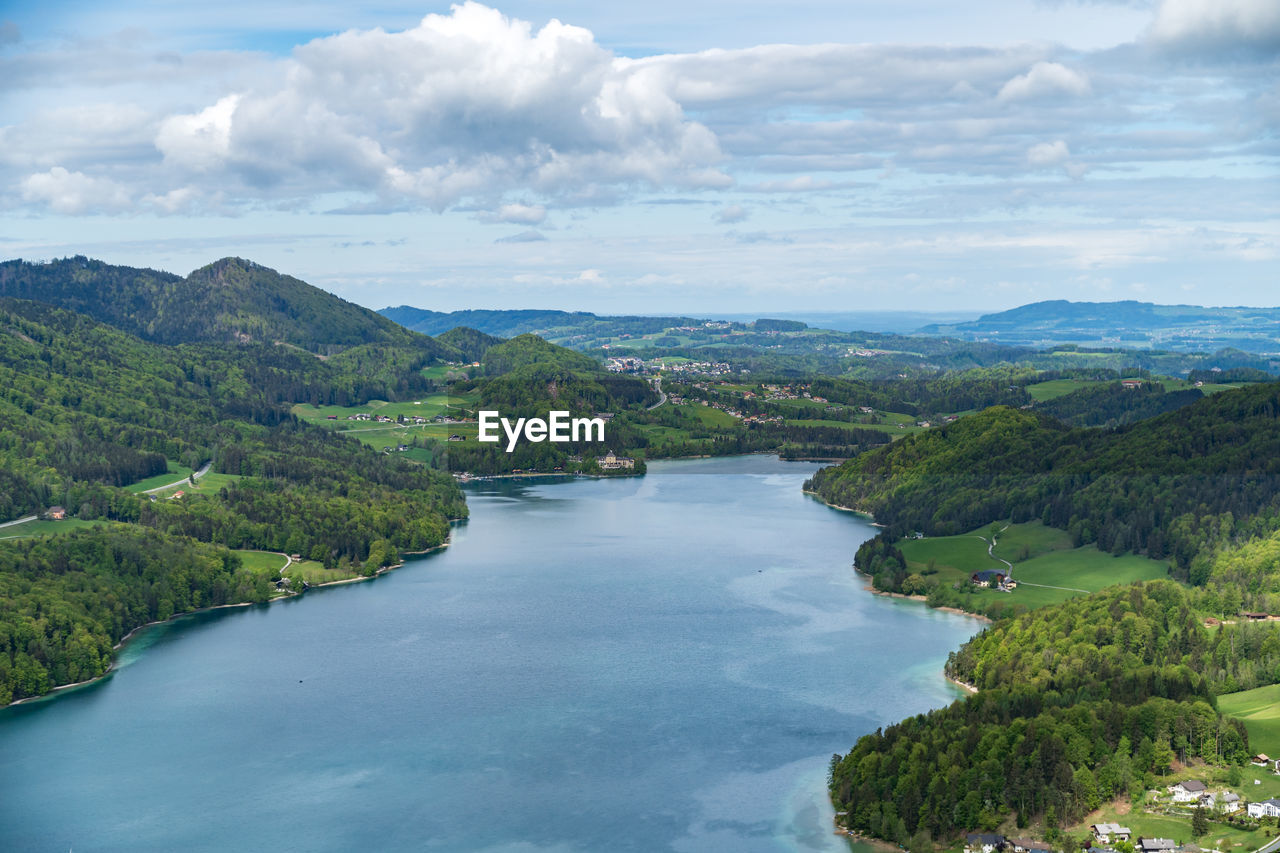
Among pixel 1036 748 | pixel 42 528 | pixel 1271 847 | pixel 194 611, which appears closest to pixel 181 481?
Answer: pixel 42 528

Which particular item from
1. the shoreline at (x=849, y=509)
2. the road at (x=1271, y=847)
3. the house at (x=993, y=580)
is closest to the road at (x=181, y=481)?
the shoreline at (x=849, y=509)

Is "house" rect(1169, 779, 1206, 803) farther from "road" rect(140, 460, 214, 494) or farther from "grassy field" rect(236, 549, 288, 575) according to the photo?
"road" rect(140, 460, 214, 494)

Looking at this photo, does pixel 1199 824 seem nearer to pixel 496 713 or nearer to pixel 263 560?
pixel 496 713

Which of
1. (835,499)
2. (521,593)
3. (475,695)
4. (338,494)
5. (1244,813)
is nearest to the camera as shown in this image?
(1244,813)

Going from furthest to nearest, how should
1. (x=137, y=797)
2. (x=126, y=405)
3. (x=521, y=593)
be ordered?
(x=126, y=405), (x=521, y=593), (x=137, y=797)

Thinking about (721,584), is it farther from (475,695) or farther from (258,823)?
(258,823)

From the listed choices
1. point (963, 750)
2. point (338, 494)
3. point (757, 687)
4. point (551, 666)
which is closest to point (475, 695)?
point (551, 666)

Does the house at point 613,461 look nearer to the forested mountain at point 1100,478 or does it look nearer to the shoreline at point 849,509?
the shoreline at point 849,509
